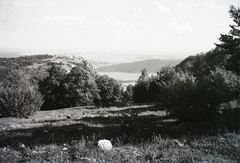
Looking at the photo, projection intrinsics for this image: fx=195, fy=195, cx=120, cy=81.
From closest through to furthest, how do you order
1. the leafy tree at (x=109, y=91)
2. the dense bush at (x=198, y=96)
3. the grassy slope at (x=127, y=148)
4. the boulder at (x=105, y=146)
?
1. the grassy slope at (x=127, y=148)
2. the boulder at (x=105, y=146)
3. the dense bush at (x=198, y=96)
4. the leafy tree at (x=109, y=91)

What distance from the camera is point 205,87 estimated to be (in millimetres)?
11664

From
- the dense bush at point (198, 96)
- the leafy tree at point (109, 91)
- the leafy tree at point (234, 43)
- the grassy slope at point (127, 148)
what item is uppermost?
the leafy tree at point (234, 43)

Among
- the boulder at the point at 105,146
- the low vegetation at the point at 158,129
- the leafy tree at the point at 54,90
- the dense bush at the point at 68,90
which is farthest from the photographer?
the leafy tree at the point at 54,90

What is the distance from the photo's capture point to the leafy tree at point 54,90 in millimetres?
46312

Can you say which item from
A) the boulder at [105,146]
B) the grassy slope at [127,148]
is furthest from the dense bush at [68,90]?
the boulder at [105,146]

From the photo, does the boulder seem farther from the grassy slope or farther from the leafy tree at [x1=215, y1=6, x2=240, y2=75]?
the leafy tree at [x1=215, y1=6, x2=240, y2=75]

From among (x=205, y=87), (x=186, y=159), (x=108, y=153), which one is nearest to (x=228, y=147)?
(x=186, y=159)

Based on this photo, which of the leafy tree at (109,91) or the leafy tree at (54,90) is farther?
the leafy tree at (109,91)

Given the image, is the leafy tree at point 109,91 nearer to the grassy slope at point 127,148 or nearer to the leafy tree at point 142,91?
the leafy tree at point 142,91

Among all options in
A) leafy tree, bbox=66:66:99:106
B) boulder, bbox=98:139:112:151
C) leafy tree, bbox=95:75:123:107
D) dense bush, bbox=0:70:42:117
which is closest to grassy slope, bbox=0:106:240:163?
boulder, bbox=98:139:112:151

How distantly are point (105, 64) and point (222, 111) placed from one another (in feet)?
365

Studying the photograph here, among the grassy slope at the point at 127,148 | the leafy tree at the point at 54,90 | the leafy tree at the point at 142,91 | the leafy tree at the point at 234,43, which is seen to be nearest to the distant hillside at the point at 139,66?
the leafy tree at the point at 142,91

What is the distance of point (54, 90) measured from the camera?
48562 millimetres

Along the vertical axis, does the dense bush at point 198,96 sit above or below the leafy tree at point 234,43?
below
